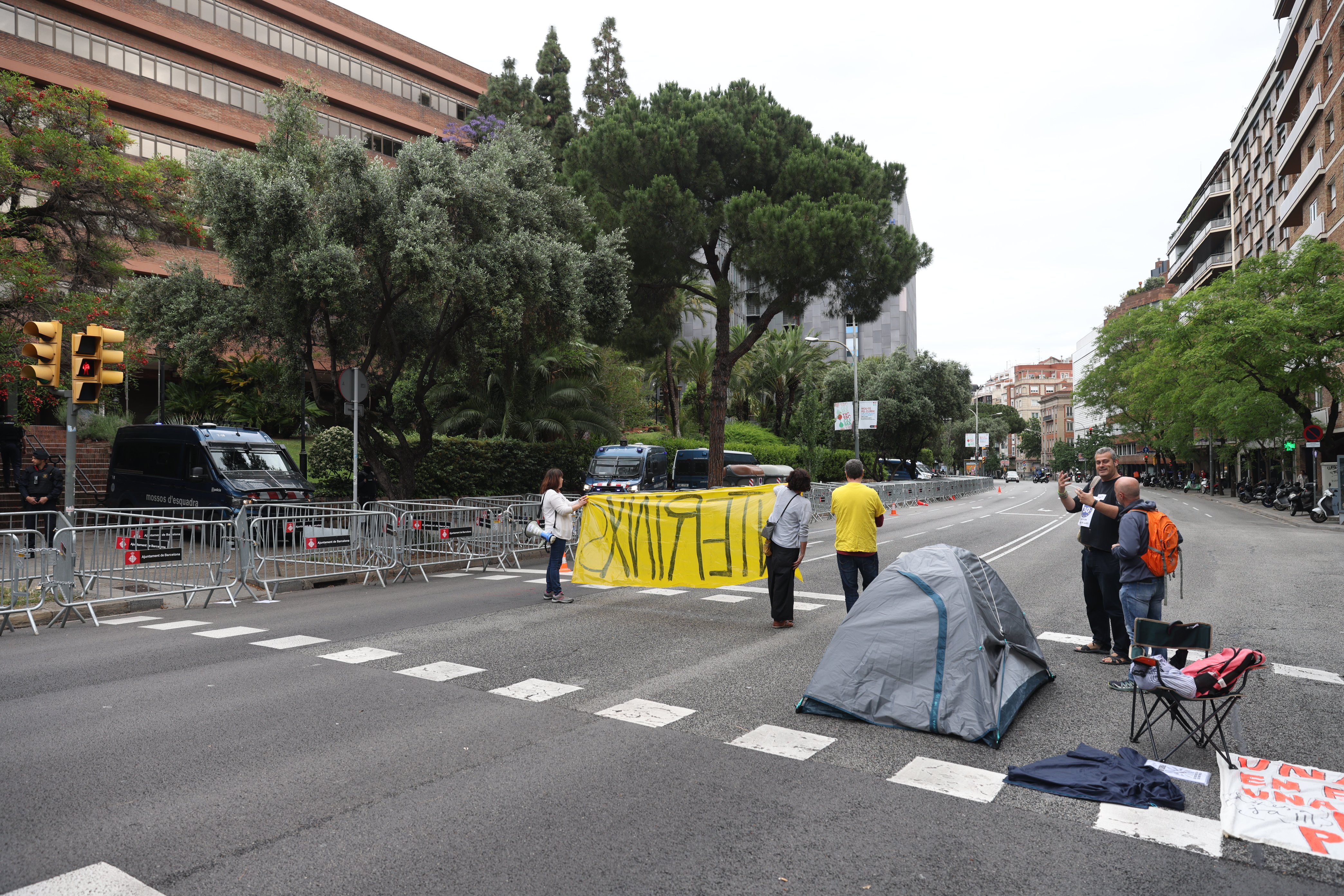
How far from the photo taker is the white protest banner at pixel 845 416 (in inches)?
1512

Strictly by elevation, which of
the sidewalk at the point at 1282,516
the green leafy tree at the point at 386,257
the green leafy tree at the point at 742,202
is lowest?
the sidewalk at the point at 1282,516

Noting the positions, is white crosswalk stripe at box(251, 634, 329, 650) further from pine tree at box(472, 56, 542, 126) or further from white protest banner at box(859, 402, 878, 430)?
pine tree at box(472, 56, 542, 126)

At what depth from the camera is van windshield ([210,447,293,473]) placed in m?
16.3

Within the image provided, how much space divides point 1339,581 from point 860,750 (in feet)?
39.4

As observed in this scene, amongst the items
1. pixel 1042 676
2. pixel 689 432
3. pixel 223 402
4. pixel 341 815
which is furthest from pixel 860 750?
pixel 689 432

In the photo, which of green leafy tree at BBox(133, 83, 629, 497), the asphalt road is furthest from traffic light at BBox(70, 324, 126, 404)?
green leafy tree at BBox(133, 83, 629, 497)

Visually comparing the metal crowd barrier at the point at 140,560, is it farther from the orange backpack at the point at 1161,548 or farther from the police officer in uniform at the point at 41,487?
the orange backpack at the point at 1161,548

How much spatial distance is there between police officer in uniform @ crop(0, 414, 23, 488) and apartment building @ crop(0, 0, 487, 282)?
578 inches

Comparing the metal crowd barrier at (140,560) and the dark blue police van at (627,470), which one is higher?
the dark blue police van at (627,470)

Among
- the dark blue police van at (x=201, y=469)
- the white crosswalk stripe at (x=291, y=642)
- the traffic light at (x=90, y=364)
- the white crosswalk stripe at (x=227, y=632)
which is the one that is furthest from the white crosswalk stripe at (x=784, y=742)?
the dark blue police van at (x=201, y=469)

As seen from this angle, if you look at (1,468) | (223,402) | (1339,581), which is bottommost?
(1339,581)

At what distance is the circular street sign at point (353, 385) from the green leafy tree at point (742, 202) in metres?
9.56

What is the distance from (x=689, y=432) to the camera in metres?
45.3

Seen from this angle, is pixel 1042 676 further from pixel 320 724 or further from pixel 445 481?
pixel 445 481
